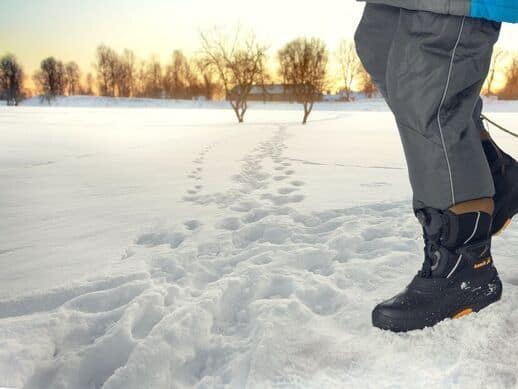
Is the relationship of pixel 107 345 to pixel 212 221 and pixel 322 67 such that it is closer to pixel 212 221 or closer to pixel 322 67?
pixel 212 221

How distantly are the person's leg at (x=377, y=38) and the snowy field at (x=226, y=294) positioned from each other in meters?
0.51

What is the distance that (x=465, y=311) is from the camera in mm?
805

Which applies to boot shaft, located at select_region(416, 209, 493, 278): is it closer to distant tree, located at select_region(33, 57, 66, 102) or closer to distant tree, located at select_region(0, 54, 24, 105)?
distant tree, located at select_region(0, 54, 24, 105)

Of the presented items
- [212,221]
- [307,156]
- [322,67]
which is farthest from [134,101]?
[212,221]

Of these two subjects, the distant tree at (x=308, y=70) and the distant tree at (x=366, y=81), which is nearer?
the distant tree at (x=366, y=81)

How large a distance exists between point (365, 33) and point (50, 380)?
0.92 m

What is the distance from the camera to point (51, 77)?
21594 millimetres

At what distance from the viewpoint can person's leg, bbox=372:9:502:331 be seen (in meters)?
0.71

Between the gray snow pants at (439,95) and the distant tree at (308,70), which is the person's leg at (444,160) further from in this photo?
the distant tree at (308,70)

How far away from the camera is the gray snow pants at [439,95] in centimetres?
70

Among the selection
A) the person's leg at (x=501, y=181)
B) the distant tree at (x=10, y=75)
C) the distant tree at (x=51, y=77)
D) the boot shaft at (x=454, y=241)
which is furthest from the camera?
the distant tree at (x=51, y=77)

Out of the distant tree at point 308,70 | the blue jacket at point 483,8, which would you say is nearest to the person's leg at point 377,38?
the blue jacket at point 483,8

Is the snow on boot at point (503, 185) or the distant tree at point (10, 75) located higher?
the distant tree at point (10, 75)

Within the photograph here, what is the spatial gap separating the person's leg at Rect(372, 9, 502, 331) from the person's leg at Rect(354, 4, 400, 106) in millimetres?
74
